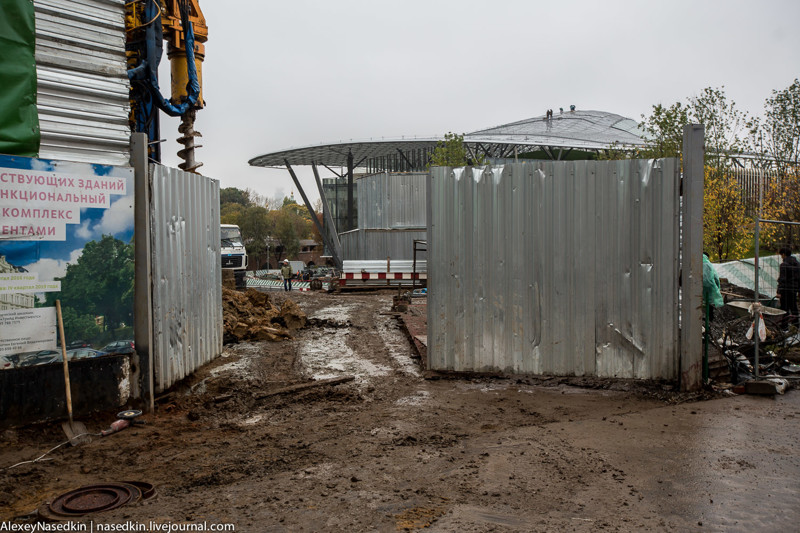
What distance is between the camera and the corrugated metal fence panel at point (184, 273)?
6566mm

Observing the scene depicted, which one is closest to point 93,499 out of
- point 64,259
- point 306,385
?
point 64,259

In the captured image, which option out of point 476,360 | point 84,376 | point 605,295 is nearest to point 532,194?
point 605,295

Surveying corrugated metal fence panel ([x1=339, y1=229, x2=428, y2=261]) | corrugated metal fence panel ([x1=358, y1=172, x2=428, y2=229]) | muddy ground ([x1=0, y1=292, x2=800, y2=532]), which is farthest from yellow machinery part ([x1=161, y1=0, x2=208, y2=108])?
corrugated metal fence panel ([x1=358, y1=172, x2=428, y2=229])

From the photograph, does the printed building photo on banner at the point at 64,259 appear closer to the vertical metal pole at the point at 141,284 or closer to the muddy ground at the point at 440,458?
the vertical metal pole at the point at 141,284

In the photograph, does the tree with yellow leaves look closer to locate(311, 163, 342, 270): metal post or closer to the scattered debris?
the scattered debris

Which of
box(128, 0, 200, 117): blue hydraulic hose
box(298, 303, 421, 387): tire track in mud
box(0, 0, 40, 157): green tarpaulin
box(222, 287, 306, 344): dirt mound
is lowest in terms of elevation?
box(298, 303, 421, 387): tire track in mud

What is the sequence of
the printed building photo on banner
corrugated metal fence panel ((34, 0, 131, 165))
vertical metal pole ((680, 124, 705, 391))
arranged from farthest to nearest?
vertical metal pole ((680, 124, 705, 391)) < corrugated metal fence panel ((34, 0, 131, 165)) < the printed building photo on banner

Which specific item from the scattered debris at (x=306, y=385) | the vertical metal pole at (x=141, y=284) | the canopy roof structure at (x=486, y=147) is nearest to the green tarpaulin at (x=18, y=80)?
the vertical metal pole at (x=141, y=284)

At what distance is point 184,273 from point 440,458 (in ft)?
14.5

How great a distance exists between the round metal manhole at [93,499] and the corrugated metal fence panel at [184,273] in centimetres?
250

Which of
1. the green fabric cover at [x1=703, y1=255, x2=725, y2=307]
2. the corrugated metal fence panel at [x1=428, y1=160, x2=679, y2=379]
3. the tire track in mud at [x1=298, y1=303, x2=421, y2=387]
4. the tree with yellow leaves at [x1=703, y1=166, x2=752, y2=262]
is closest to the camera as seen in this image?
the corrugated metal fence panel at [x1=428, y1=160, x2=679, y2=379]

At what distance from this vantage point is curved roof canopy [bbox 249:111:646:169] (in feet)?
143

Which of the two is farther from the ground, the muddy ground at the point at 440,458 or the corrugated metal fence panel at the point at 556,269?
the corrugated metal fence panel at the point at 556,269

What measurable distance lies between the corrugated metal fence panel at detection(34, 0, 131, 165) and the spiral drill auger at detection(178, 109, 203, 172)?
396 cm
